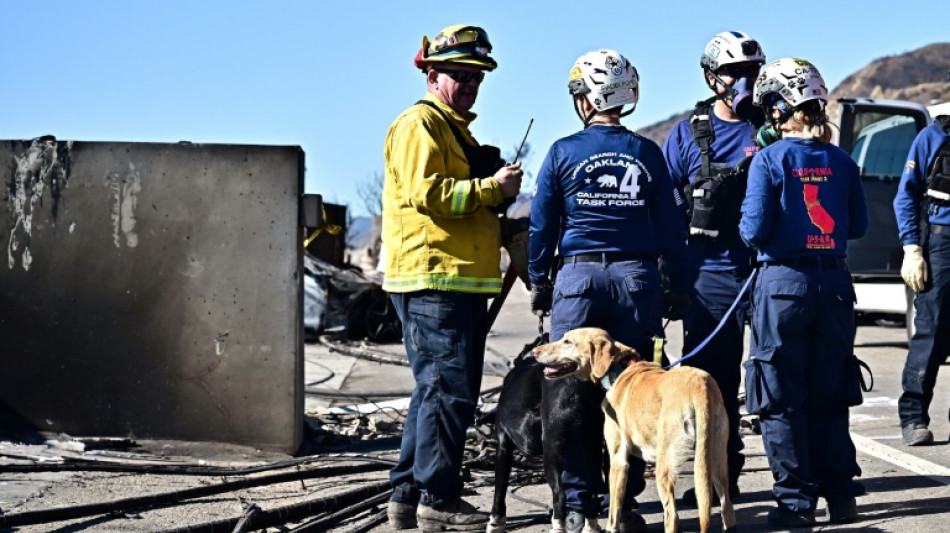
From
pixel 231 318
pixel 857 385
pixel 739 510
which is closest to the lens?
pixel 857 385

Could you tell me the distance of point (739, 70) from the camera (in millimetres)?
7168

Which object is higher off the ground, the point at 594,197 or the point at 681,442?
the point at 594,197

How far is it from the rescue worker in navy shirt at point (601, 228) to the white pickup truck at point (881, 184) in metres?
9.86

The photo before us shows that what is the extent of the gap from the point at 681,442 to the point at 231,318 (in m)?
4.07

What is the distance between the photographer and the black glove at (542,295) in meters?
6.34

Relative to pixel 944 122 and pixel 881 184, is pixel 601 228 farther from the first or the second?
pixel 881 184

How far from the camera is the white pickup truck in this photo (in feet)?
51.0

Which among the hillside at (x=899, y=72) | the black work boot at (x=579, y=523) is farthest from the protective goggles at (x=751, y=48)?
the hillside at (x=899, y=72)

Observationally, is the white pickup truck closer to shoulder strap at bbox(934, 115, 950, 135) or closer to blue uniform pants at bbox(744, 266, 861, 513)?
shoulder strap at bbox(934, 115, 950, 135)

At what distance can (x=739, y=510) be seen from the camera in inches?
265

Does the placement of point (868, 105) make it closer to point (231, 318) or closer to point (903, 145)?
point (903, 145)

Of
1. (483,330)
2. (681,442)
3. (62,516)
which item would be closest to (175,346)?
(62,516)

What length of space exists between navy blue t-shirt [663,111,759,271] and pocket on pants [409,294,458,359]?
1.47 meters

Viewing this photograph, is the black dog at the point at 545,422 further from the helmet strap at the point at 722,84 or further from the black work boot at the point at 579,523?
the helmet strap at the point at 722,84
